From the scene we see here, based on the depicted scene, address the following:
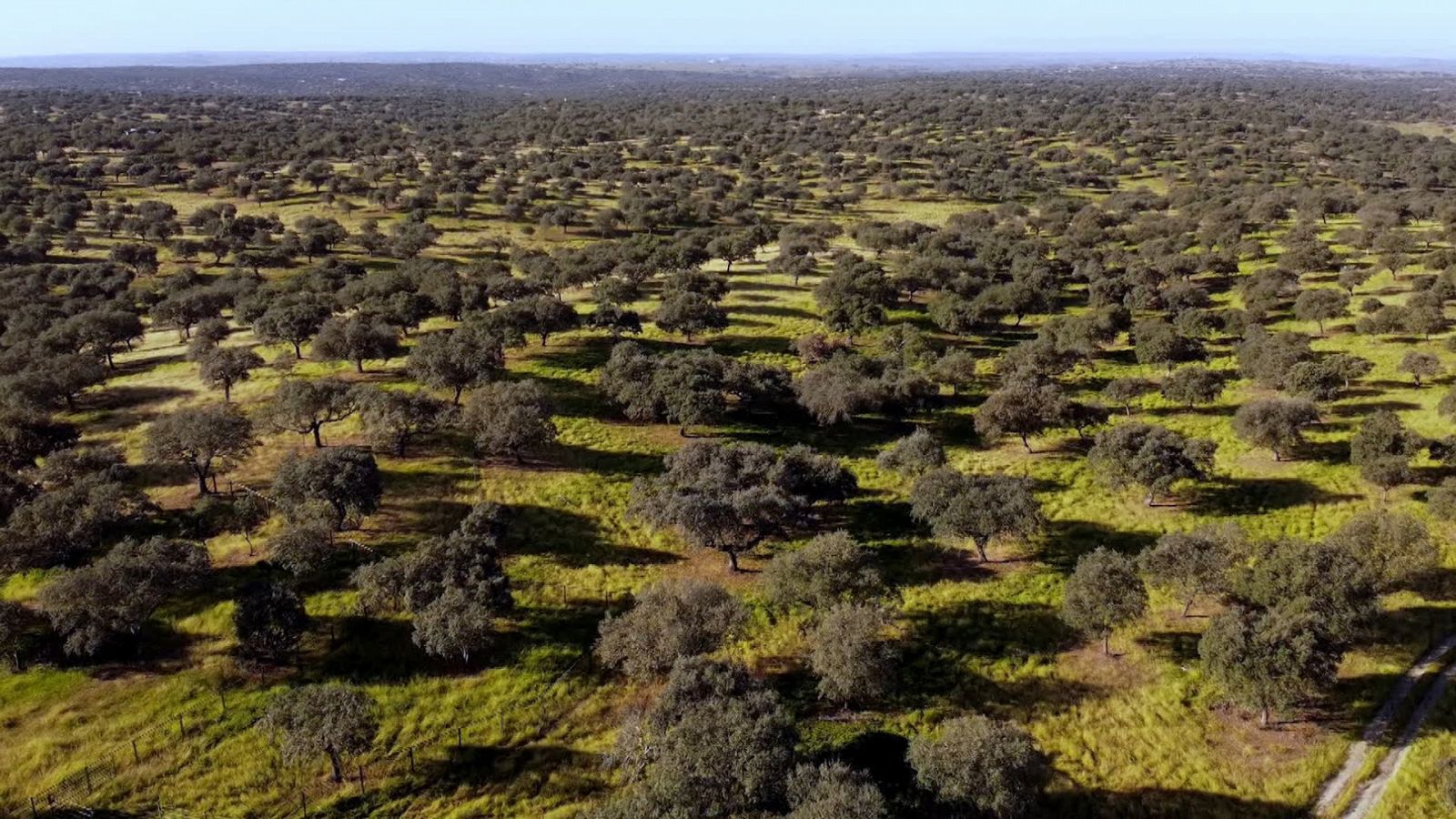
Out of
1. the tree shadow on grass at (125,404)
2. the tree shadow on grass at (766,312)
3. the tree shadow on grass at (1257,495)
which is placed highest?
the tree shadow on grass at (766,312)

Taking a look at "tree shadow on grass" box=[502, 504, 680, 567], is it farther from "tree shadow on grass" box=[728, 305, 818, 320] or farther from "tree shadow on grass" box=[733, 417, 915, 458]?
"tree shadow on grass" box=[728, 305, 818, 320]

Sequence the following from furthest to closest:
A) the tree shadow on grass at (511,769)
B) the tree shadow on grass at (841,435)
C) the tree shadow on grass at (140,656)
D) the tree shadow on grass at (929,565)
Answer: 1. the tree shadow on grass at (841,435)
2. the tree shadow on grass at (929,565)
3. the tree shadow on grass at (140,656)
4. the tree shadow on grass at (511,769)

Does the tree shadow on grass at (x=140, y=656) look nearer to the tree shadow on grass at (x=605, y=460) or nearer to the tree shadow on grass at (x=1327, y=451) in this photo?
the tree shadow on grass at (x=605, y=460)

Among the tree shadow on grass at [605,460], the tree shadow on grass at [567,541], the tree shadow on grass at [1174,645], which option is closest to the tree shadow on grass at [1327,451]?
the tree shadow on grass at [1174,645]

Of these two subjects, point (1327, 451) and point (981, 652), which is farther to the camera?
point (1327, 451)

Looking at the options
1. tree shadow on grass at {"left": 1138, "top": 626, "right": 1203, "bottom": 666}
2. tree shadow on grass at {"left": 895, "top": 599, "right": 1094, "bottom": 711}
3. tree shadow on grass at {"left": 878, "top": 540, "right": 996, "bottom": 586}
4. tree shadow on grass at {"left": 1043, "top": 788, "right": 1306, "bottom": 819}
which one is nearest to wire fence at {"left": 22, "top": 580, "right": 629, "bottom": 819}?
tree shadow on grass at {"left": 895, "top": 599, "right": 1094, "bottom": 711}

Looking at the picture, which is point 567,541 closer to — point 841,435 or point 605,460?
point 605,460

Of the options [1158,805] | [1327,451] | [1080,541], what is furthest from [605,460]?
[1327,451]
